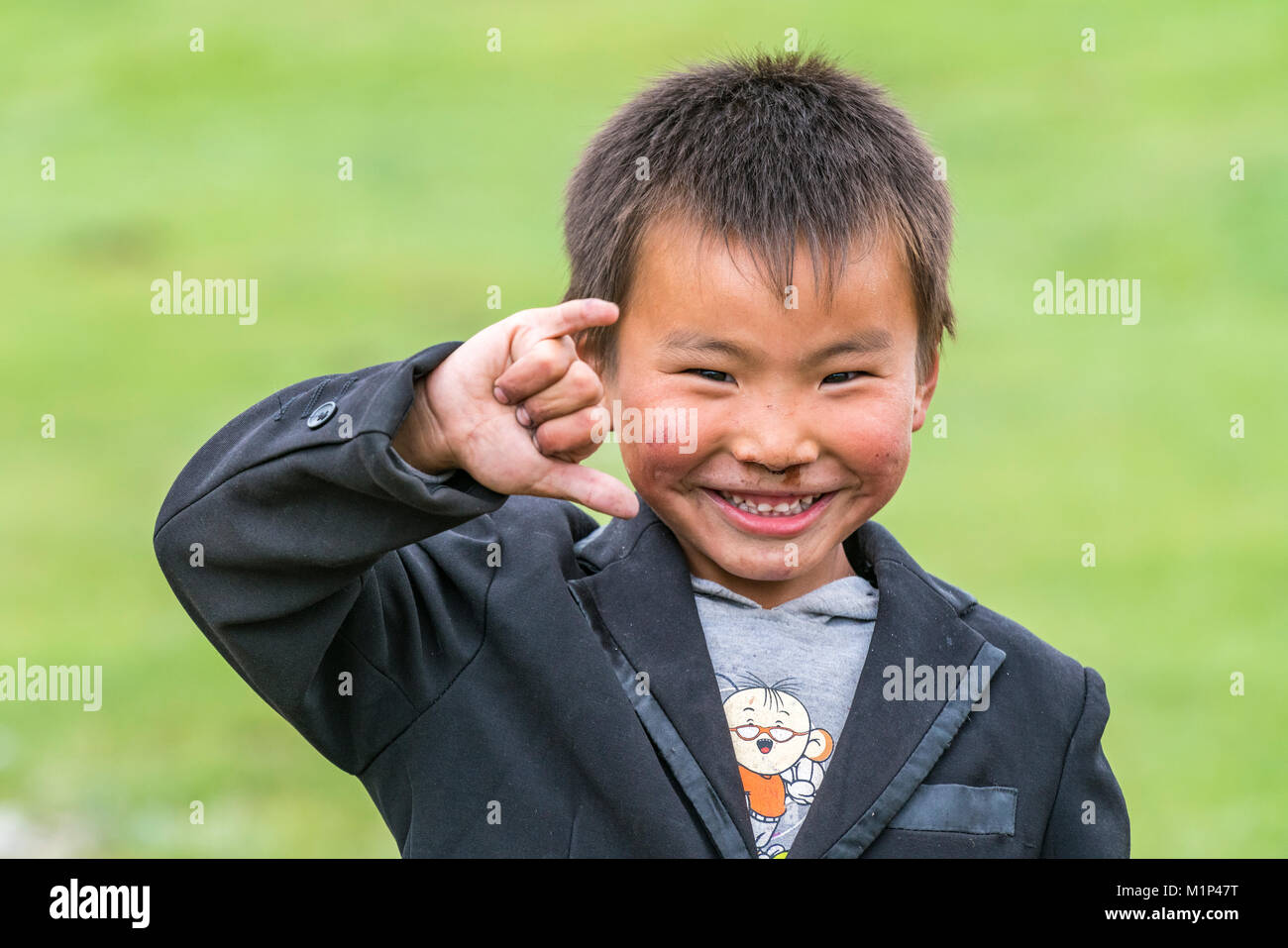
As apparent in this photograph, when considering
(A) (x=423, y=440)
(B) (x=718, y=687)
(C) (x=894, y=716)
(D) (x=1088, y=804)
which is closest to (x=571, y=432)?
(A) (x=423, y=440)

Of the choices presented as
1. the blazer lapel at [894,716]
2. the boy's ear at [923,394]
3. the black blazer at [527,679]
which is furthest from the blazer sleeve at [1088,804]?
the boy's ear at [923,394]

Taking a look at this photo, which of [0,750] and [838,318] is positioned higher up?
[838,318]

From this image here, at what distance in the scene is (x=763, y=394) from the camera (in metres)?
1.69

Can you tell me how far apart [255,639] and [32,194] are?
21.1 feet

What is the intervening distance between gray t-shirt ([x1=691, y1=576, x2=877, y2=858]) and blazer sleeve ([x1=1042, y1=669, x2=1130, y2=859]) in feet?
0.79

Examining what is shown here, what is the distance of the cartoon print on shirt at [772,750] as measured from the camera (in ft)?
5.60

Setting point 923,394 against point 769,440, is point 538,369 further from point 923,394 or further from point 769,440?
point 923,394

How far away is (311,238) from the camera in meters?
7.19

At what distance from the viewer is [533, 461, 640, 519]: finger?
1.54 metres

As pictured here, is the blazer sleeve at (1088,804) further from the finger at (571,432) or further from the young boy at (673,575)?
the finger at (571,432)

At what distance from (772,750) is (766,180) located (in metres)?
0.57

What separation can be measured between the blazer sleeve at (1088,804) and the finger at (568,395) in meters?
0.66
